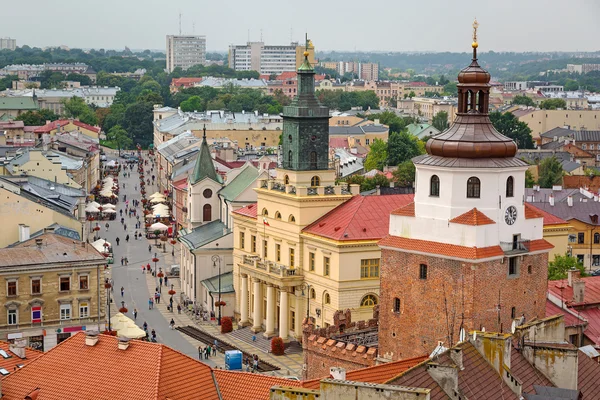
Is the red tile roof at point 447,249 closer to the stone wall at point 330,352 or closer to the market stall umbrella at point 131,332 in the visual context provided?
the stone wall at point 330,352

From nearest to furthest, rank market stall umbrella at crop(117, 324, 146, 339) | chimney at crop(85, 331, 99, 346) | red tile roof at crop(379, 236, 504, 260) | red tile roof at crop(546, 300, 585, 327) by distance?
chimney at crop(85, 331, 99, 346) < red tile roof at crop(379, 236, 504, 260) < red tile roof at crop(546, 300, 585, 327) < market stall umbrella at crop(117, 324, 146, 339)

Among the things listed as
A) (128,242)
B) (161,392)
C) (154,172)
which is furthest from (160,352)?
(154,172)

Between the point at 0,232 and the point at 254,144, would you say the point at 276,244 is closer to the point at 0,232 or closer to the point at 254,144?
the point at 0,232

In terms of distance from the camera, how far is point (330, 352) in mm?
54062

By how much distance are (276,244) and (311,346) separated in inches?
→ 1121

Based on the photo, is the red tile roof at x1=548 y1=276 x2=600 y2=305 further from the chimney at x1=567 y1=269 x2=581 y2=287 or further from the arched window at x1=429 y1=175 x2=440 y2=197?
the arched window at x1=429 y1=175 x2=440 y2=197

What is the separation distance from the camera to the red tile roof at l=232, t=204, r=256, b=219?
87188 mm

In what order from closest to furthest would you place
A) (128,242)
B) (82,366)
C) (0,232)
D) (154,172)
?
1. (82,366)
2. (0,232)
3. (128,242)
4. (154,172)

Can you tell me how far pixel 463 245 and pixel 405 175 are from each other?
9024 cm

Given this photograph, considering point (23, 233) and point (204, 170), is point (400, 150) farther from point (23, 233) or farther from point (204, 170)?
point (23, 233)

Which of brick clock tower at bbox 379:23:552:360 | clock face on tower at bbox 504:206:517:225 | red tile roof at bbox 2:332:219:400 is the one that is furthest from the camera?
clock face on tower at bbox 504:206:517:225

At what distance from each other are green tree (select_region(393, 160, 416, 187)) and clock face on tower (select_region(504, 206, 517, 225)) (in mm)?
84739

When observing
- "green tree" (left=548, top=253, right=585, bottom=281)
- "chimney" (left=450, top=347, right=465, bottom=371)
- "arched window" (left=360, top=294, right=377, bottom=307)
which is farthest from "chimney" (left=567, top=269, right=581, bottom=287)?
"chimney" (left=450, top=347, right=465, bottom=371)

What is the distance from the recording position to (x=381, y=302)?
173 feet
